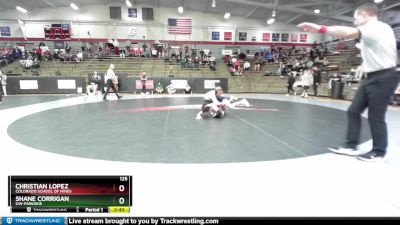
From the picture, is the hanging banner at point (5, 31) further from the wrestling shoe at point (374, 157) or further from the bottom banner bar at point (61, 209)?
the wrestling shoe at point (374, 157)

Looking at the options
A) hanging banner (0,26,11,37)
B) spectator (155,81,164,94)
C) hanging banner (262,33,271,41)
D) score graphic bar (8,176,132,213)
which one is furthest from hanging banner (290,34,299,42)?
score graphic bar (8,176,132,213)

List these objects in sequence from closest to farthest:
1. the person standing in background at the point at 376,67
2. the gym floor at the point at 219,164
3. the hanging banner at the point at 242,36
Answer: the gym floor at the point at 219,164 → the person standing in background at the point at 376,67 → the hanging banner at the point at 242,36

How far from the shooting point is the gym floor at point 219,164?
2.43 meters

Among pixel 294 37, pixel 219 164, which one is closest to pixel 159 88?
pixel 219 164

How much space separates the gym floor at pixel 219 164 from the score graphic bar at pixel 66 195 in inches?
15.3

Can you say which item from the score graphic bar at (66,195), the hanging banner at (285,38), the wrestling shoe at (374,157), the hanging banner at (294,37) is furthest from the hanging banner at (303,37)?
the score graphic bar at (66,195)

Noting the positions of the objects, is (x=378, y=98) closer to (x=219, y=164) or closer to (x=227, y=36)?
(x=219, y=164)

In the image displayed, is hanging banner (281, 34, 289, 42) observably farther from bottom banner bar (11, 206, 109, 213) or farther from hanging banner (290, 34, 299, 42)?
bottom banner bar (11, 206, 109, 213)

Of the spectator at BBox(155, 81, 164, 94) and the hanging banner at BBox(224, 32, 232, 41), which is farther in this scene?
the hanging banner at BBox(224, 32, 232, 41)

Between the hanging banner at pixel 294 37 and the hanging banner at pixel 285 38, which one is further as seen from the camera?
the hanging banner at pixel 294 37

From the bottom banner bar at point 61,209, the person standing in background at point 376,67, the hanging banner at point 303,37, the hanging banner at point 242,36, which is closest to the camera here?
the bottom banner bar at point 61,209

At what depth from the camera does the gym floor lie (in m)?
2.43

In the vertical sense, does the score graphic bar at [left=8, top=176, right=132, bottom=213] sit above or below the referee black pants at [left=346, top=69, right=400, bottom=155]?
below

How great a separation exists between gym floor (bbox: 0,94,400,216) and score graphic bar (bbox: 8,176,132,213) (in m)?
0.39
